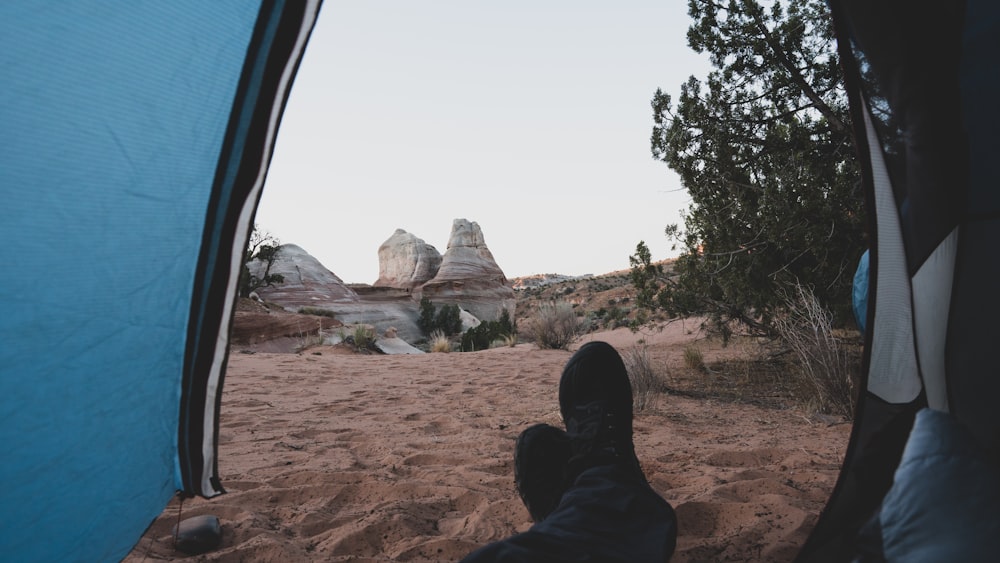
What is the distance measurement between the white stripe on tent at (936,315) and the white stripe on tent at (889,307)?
0.03 metres

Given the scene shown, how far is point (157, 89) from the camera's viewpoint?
3.37 ft

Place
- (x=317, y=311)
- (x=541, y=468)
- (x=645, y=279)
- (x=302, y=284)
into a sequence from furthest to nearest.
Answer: (x=302, y=284)
(x=317, y=311)
(x=645, y=279)
(x=541, y=468)

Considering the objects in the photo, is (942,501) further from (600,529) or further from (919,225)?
(919,225)

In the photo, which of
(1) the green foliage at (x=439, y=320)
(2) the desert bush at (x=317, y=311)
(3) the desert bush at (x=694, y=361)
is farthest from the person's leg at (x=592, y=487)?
(1) the green foliage at (x=439, y=320)

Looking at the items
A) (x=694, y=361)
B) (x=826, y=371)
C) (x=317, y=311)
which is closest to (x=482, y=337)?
(x=317, y=311)

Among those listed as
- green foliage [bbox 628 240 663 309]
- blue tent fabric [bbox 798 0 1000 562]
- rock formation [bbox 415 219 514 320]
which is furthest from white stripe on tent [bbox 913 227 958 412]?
rock formation [bbox 415 219 514 320]

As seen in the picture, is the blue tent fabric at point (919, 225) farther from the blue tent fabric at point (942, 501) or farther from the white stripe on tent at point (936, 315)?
the blue tent fabric at point (942, 501)

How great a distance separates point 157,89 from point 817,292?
4934 mm

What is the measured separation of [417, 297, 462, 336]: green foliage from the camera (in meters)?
21.2

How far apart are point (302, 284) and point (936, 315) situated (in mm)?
22554

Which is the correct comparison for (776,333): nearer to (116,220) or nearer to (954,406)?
(954,406)

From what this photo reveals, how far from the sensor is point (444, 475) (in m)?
2.70

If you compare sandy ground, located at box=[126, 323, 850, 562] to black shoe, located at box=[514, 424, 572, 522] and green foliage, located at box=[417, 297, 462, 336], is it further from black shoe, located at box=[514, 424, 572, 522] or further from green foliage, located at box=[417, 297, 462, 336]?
green foliage, located at box=[417, 297, 462, 336]

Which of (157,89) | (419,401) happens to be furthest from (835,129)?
(157,89)
